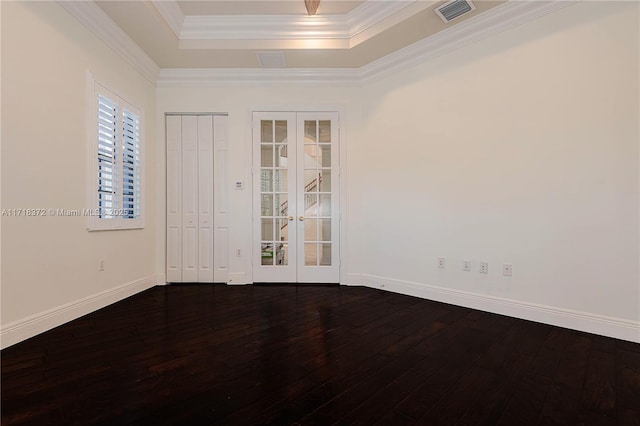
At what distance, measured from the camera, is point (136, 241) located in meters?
3.85

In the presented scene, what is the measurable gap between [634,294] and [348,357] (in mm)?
2368

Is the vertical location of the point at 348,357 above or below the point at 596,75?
below

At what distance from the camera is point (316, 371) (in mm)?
1911

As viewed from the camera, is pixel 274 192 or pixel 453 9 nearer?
pixel 453 9

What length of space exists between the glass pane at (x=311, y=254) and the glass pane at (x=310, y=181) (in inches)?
31.6

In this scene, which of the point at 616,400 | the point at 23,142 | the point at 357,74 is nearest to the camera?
the point at 616,400

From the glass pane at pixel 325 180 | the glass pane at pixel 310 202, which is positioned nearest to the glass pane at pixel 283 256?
the glass pane at pixel 310 202

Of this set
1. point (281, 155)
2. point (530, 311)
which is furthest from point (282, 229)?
point (530, 311)

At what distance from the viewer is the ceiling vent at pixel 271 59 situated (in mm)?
3818

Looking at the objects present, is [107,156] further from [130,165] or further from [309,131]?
[309,131]

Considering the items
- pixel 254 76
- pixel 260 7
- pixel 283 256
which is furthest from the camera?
→ pixel 283 256

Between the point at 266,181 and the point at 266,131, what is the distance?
0.72 m

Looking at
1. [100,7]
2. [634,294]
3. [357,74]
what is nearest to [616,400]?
[634,294]

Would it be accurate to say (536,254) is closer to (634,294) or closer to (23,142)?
(634,294)
